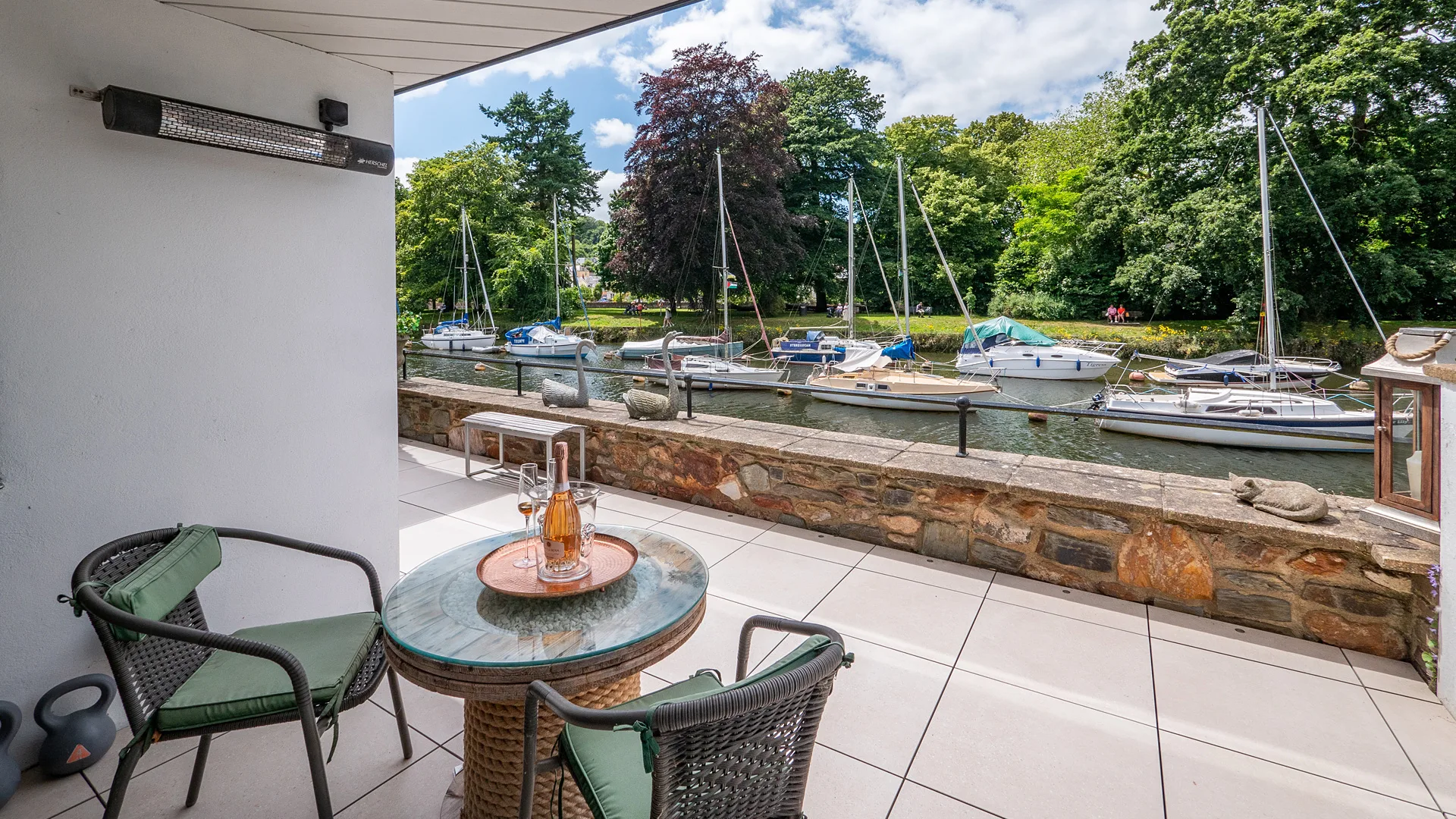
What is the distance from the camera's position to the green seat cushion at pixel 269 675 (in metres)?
1.24

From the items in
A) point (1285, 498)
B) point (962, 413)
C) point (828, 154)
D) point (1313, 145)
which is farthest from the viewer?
point (828, 154)

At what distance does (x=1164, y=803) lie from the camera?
148 cm

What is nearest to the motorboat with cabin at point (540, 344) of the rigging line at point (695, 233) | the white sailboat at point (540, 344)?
the white sailboat at point (540, 344)

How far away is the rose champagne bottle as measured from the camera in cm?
139

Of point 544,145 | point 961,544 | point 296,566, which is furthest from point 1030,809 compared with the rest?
point 544,145

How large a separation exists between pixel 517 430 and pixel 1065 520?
3292 millimetres

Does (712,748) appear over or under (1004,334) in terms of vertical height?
under

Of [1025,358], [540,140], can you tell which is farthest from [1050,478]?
[540,140]

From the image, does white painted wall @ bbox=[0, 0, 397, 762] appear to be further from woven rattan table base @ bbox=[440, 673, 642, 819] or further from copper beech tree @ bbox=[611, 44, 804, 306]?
copper beech tree @ bbox=[611, 44, 804, 306]

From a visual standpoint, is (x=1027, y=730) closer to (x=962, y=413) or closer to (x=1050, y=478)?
(x=1050, y=478)

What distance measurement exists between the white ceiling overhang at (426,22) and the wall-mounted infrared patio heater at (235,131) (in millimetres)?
229

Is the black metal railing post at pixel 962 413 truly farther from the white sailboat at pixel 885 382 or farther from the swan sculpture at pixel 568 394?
the white sailboat at pixel 885 382

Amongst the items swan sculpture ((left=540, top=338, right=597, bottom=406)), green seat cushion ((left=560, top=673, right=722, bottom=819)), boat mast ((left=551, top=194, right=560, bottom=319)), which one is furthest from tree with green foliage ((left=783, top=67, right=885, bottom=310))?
green seat cushion ((left=560, top=673, right=722, bottom=819))

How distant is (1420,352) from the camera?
1.97 m
